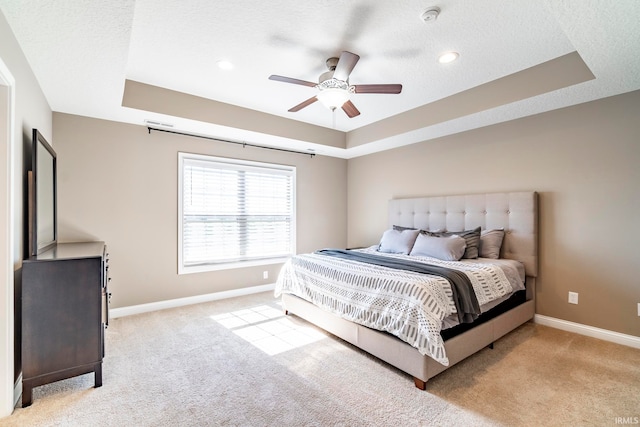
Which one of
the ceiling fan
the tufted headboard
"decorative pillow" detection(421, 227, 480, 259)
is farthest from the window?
"decorative pillow" detection(421, 227, 480, 259)

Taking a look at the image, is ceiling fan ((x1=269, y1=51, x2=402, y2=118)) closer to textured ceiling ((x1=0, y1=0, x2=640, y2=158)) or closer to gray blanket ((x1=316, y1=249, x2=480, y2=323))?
textured ceiling ((x1=0, y1=0, x2=640, y2=158))

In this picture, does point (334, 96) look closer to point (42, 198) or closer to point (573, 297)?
point (42, 198)

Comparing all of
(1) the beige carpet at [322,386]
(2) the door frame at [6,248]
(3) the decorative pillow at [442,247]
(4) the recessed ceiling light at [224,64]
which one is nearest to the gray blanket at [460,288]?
(1) the beige carpet at [322,386]

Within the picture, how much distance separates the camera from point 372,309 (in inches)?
95.7

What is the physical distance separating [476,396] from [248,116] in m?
3.76

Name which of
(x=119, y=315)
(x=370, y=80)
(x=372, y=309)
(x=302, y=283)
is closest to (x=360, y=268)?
(x=372, y=309)

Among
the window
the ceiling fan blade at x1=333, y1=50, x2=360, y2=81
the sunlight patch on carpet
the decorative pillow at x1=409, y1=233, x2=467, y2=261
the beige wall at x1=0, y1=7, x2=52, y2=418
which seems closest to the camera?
the beige wall at x1=0, y1=7, x2=52, y2=418

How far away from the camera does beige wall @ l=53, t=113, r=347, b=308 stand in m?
3.29

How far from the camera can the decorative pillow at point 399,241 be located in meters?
3.81

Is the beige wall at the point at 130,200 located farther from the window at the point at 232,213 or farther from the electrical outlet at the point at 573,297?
the electrical outlet at the point at 573,297

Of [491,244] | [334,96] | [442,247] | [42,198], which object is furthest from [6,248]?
[491,244]

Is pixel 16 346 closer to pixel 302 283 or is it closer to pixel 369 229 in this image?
pixel 302 283

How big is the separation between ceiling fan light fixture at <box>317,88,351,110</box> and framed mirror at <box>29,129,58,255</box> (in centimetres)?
218

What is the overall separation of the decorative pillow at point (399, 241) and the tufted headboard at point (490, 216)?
54cm
